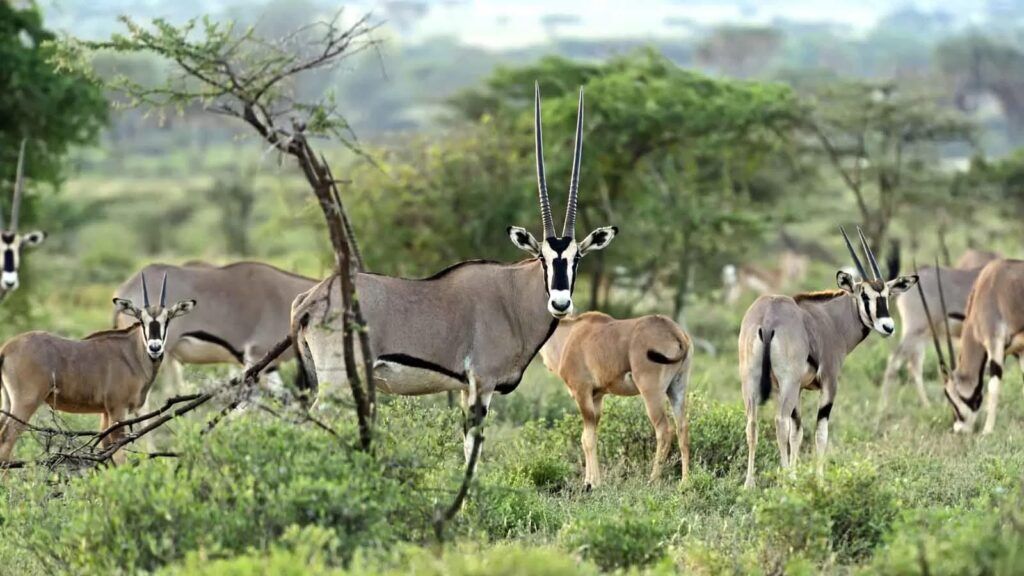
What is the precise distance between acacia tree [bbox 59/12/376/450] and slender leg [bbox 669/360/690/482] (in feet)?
11.1

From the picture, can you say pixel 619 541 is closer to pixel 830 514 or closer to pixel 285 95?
pixel 830 514

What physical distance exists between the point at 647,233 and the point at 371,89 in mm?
76826

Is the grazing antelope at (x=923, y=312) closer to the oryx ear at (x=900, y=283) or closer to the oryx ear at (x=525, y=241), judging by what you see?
the oryx ear at (x=900, y=283)

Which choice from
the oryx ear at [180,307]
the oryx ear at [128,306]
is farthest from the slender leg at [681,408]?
the oryx ear at [128,306]

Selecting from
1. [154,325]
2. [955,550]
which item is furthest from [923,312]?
[955,550]

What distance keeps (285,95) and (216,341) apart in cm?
613

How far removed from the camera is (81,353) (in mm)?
10414

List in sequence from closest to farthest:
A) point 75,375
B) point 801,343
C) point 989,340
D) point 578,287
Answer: point 801,343 → point 75,375 → point 989,340 → point 578,287

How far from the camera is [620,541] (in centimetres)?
733

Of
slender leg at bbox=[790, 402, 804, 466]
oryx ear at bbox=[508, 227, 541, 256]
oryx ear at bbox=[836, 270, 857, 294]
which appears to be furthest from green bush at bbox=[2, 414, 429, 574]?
oryx ear at bbox=[836, 270, 857, 294]

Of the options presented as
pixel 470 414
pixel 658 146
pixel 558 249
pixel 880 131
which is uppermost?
pixel 880 131

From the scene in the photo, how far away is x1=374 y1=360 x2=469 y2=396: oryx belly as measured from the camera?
8.73 m

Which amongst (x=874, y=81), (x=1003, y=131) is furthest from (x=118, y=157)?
(x=874, y=81)

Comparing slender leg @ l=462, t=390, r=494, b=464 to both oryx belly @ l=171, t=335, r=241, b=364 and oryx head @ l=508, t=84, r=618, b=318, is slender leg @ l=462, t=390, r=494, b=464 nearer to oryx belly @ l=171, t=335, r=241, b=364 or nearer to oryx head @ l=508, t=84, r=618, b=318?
oryx head @ l=508, t=84, r=618, b=318
